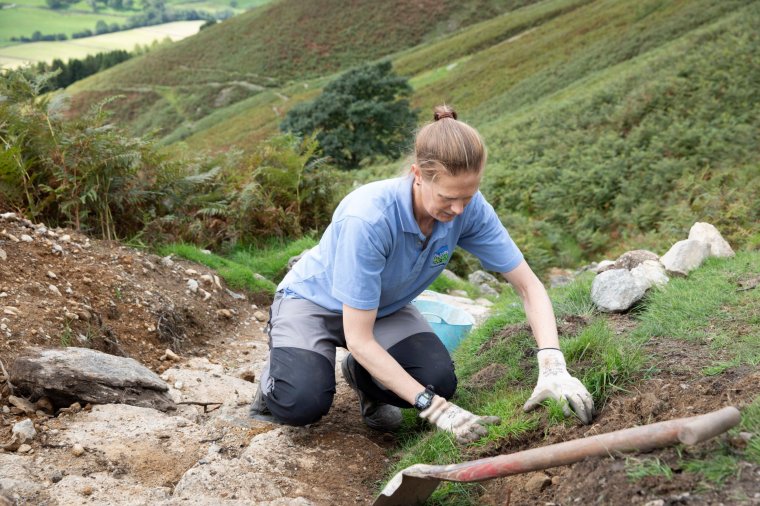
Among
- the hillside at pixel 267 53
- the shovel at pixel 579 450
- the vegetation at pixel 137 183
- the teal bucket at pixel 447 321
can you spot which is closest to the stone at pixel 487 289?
the vegetation at pixel 137 183

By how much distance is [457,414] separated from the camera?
128 inches

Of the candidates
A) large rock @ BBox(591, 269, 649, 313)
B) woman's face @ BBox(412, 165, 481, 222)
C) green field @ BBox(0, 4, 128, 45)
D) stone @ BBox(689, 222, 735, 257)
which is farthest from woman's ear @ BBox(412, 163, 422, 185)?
green field @ BBox(0, 4, 128, 45)

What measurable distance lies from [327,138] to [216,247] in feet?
46.7

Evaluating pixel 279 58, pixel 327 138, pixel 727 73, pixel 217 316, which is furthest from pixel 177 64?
pixel 217 316

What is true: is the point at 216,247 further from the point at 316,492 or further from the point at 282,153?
the point at 316,492

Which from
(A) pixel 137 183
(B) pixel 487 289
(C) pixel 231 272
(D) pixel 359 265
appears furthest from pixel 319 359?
(B) pixel 487 289

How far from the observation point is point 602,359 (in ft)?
11.6

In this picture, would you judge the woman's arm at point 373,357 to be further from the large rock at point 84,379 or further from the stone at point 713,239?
the stone at point 713,239

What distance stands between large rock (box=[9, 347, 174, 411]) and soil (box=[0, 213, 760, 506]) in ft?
0.34

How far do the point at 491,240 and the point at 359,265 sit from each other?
86cm

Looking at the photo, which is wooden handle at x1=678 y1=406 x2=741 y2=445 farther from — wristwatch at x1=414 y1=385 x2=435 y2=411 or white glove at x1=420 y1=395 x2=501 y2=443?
wristwatch at x1=414 y1=385 x2=435 y2=411

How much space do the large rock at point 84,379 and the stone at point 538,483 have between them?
7.44 feet

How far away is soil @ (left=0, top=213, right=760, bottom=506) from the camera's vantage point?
2707 millimetres

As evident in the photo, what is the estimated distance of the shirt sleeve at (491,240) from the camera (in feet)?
12.3
